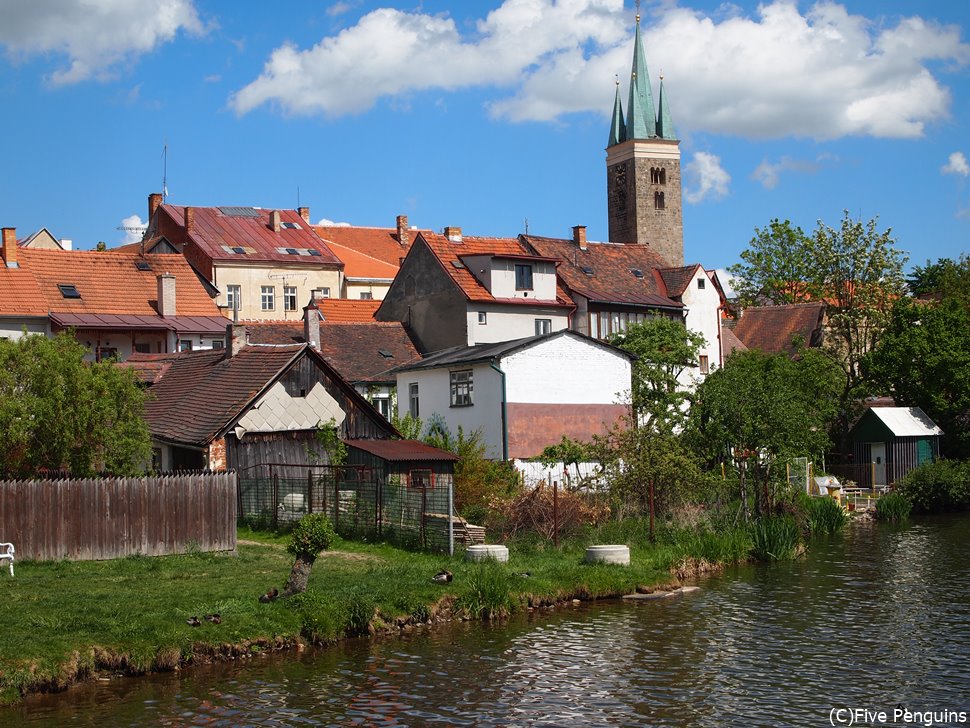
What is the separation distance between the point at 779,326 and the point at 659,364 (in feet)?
87.1

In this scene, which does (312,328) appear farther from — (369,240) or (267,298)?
(369,240)

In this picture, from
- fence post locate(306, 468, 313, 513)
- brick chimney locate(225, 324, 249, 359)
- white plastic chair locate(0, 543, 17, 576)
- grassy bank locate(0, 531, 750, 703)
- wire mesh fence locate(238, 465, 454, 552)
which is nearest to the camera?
grassy bank locate(0, 531, 750, 703)

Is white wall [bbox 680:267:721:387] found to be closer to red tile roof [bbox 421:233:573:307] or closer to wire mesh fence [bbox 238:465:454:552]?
red tile roof [bbox 421:233:573:307]

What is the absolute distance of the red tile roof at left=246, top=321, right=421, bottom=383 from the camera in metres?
51.5

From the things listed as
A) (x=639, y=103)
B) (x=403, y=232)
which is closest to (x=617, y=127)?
(x=639, y=103)

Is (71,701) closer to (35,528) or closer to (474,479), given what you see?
(35,528)

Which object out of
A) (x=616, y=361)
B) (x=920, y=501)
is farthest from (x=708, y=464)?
(x=920, y=501)

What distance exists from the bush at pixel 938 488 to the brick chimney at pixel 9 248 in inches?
1694

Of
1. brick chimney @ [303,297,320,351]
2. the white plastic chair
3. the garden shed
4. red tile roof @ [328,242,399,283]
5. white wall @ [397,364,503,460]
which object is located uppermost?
red tile roof @ [328,242,399,283]

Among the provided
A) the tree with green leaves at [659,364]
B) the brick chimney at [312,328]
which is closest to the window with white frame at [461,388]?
the tree with green leaves at [659,364]

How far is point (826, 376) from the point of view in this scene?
5703 cm

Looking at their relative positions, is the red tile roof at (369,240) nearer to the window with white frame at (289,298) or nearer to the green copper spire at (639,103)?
the window with white frame at (289,298)

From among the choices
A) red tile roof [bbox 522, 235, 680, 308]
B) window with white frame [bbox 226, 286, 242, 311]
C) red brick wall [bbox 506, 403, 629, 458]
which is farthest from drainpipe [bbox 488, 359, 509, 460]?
window with white frame [bbox 226, 286, 242, 311]

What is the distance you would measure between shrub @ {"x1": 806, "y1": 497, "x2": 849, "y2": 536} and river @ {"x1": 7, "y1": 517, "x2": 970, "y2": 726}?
13809mm
